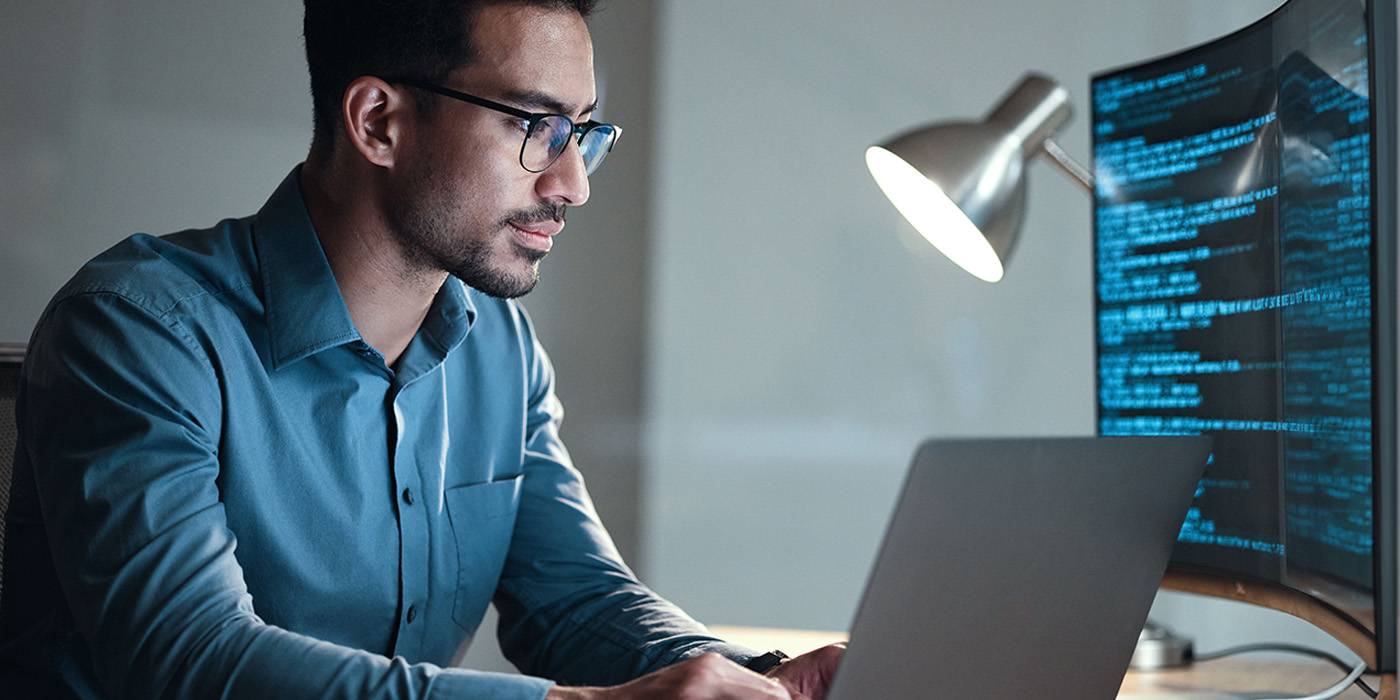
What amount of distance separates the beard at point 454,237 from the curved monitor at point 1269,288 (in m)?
0.59

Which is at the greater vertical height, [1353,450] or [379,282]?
[379,282]

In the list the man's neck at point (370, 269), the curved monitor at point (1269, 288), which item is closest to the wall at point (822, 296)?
the curved monitor at point (1269, 288)

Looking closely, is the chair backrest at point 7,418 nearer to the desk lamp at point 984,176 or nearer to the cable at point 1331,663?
the desk lamp at point 984,176

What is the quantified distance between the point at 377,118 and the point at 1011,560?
0.70 metres

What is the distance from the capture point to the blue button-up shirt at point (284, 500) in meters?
0.83

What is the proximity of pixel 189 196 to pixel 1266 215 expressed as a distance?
1328 millimetres

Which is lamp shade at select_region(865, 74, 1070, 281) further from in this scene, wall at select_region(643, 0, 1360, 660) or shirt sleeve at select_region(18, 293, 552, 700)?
shirt sleeve at select_region(18, 293, 552, 700)

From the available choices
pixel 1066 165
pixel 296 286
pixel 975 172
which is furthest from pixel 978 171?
pixel 296 286

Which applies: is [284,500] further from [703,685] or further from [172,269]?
[703,685]

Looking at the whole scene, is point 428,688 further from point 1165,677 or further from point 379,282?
point 1165,677

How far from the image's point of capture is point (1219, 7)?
6.03 feet

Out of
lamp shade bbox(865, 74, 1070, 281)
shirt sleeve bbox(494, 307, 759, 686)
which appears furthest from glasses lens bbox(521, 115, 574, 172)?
lamp shade bbox(865, 74, 1070, 281)

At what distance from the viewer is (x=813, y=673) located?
3.03ft


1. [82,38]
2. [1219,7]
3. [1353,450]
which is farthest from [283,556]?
[1219,7]
